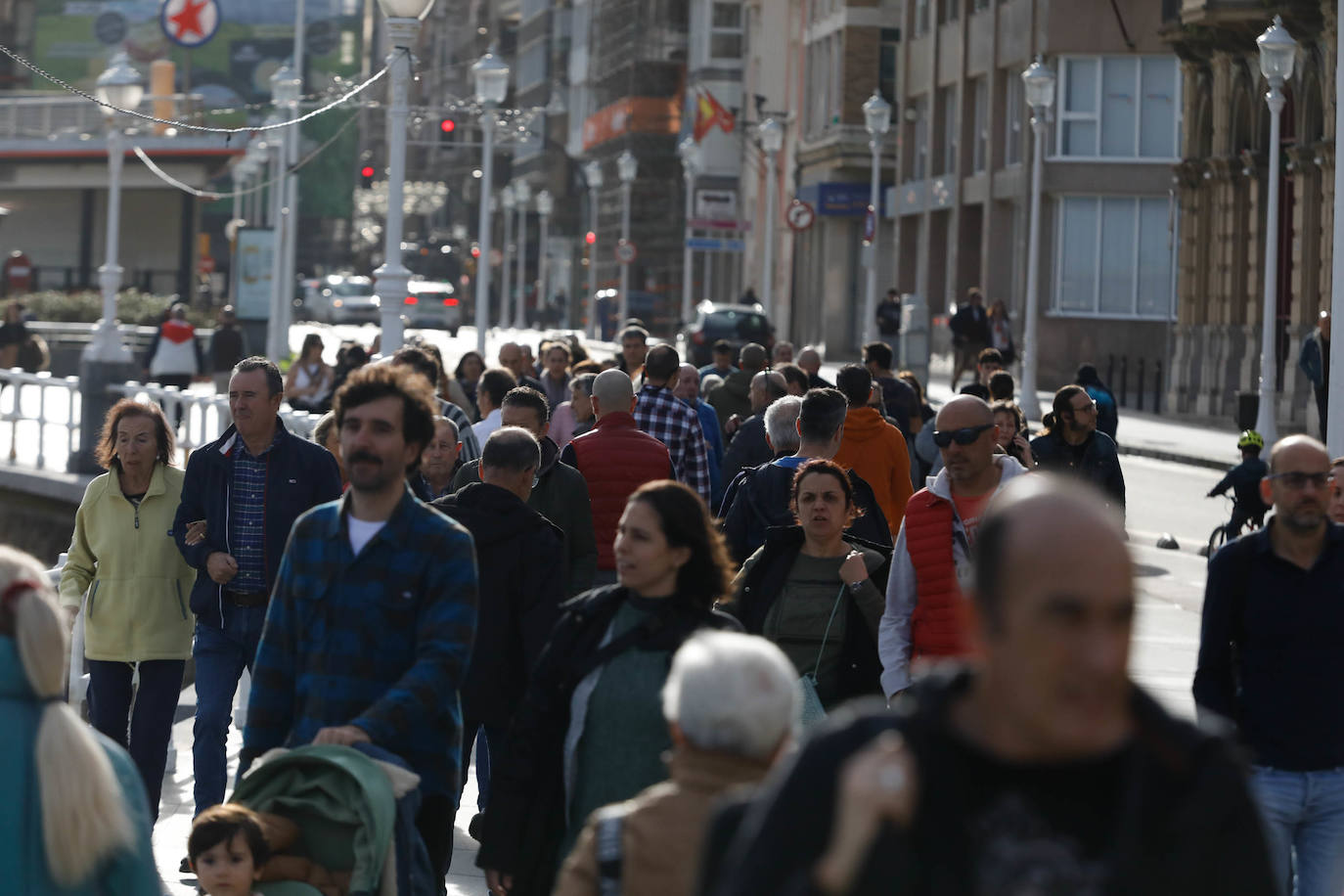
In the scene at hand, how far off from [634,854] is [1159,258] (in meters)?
42.9

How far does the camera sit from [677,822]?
3.85m

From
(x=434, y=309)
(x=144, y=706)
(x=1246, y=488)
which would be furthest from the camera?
(x=434, y=309)

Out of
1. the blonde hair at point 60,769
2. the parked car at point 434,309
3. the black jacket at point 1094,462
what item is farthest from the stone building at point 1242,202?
the parked car at point 434,309

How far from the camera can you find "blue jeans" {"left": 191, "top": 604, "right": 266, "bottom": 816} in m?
8.30

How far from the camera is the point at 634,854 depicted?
3.90 m

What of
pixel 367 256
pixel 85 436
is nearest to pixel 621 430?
pixel 85 436

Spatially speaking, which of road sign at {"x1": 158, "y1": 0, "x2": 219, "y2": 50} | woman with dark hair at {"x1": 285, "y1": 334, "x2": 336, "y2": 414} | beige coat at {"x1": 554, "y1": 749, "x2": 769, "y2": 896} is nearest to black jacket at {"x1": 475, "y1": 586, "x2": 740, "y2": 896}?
beige coat at {"x1": 554, "y1": 749, "x2": 769, "y2": 896}

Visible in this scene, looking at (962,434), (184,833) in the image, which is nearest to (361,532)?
(962,434)

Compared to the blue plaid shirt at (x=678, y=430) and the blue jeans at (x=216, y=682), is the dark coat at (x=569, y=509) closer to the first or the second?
the blue jeans at (x=216, y=682)

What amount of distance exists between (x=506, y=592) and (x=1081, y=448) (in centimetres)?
556

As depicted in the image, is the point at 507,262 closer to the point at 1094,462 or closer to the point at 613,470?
the point at 1094,462

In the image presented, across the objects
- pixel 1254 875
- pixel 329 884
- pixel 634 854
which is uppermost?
pixel 1254 875

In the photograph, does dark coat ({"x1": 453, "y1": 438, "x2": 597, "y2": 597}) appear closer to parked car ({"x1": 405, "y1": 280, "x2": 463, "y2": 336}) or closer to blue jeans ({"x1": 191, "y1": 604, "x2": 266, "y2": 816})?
blue jeans ({"x1": 191, "y1": 604, "x2": 266, "y2": 816})

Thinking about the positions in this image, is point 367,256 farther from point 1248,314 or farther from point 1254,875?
point 1254,875
